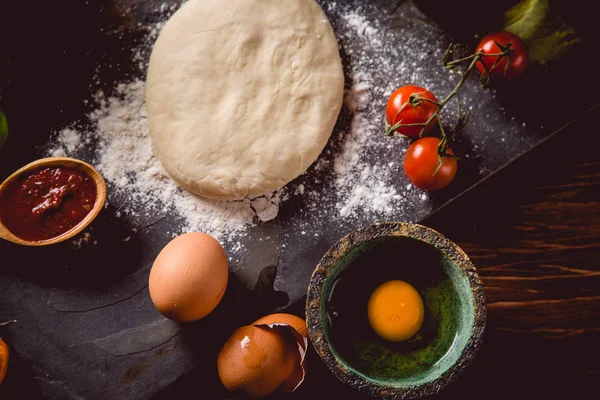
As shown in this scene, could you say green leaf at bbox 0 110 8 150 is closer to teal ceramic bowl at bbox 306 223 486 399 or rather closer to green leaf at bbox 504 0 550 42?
teal ceramic bowl at bbox 306 223 486 399

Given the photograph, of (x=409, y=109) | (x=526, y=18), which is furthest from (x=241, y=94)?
(x=526, y=18)

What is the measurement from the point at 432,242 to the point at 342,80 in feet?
2.02

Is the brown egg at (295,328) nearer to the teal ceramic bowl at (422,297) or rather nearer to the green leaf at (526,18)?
the teal ceramic bowl at (422,297)

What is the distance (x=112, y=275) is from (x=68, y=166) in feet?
1.21

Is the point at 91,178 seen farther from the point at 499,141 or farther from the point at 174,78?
the point at 499,141

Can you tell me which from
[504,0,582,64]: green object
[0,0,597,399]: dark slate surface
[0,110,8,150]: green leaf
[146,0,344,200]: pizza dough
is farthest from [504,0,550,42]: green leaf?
[0,110,8,150]: green leaf

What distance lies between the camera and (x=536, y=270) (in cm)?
164

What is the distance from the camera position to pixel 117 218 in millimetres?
1591

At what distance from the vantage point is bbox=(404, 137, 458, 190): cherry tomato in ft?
4.75

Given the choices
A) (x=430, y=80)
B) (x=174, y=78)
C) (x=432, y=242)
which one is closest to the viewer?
(x=432, y=242)

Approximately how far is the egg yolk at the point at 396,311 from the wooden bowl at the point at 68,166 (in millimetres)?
871

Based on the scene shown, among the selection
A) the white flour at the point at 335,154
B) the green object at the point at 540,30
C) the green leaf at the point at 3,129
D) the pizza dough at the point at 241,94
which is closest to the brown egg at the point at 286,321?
the white flour at the point at 335,154

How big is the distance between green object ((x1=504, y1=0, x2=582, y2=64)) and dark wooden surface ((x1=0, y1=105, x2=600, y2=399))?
27cm

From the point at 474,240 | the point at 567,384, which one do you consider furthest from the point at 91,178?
the point at 567,384
